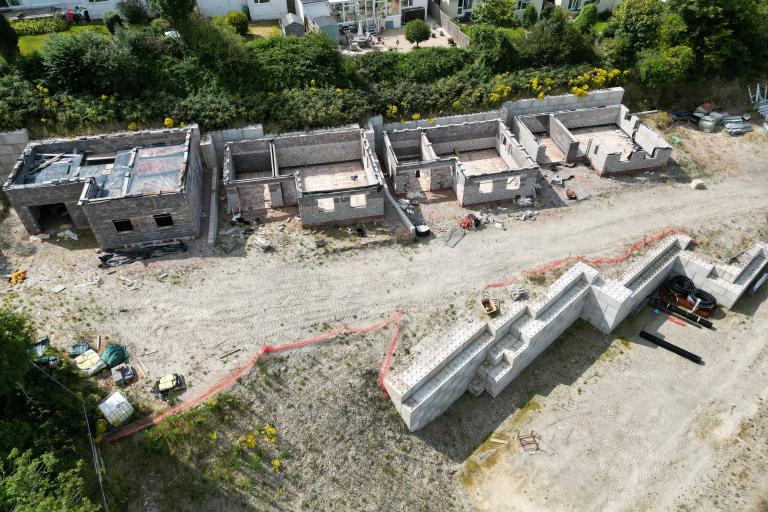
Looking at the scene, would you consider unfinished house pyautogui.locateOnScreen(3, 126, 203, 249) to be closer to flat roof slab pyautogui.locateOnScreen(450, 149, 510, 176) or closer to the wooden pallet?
flat roof slab pyautogui.locateOnScreen(450, 149, 510, 176)

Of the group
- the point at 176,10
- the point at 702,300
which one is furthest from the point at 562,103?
the point at 176,10

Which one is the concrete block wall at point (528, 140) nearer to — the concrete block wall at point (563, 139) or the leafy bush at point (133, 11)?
the concrete block wall at point (563, 139)

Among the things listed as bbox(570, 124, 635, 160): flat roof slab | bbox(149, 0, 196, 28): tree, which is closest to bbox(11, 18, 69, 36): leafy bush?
bbox(149, 0, 196, 28): tree

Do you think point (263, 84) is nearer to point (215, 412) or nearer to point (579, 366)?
point (215, 412)

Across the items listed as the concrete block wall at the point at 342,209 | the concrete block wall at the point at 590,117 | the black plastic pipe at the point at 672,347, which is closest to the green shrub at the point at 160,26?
the concrete block wall at the point at 342,209

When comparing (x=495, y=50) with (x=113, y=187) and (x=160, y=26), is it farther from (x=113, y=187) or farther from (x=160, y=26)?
(x=113, y=187)
